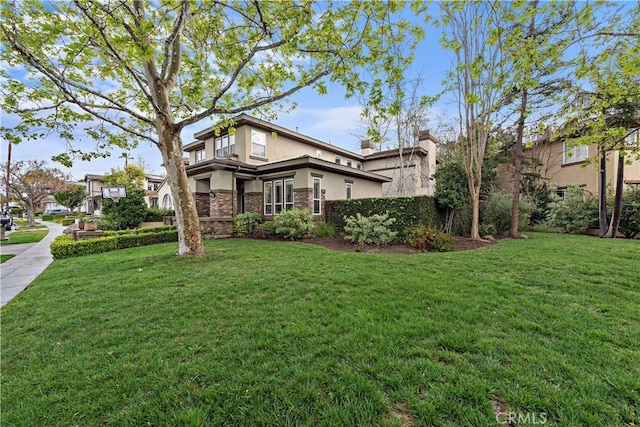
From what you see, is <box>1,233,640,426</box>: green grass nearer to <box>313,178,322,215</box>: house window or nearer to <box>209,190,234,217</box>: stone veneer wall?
<box>209,190,234,217</box>: stone veneer wall

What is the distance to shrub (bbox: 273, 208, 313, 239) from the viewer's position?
11.2m

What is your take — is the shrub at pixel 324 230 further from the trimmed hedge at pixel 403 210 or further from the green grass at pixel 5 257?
the green grass at pixel 5 257

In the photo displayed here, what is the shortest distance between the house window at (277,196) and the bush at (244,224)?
4.19 ft

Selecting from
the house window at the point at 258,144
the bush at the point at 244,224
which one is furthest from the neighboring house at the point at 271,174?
the bush at the point at 244,224

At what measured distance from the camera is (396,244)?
393 inches

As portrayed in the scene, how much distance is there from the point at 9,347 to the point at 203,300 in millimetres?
2228

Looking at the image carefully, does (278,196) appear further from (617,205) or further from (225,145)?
(617,205)

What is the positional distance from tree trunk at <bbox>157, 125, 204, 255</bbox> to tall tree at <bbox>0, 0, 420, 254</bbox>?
0.03 metres

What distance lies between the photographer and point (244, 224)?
1287 cm

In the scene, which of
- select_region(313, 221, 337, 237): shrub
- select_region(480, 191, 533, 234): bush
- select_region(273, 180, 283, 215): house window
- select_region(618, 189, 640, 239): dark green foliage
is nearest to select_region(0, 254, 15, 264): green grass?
select_region(273, 180, 283, 215): house window

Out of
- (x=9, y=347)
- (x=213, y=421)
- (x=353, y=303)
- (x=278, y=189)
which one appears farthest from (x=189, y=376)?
(x=278, y=189)

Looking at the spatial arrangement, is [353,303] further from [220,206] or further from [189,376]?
[220,206]

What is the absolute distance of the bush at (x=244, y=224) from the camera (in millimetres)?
12789

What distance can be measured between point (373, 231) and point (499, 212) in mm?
7205
